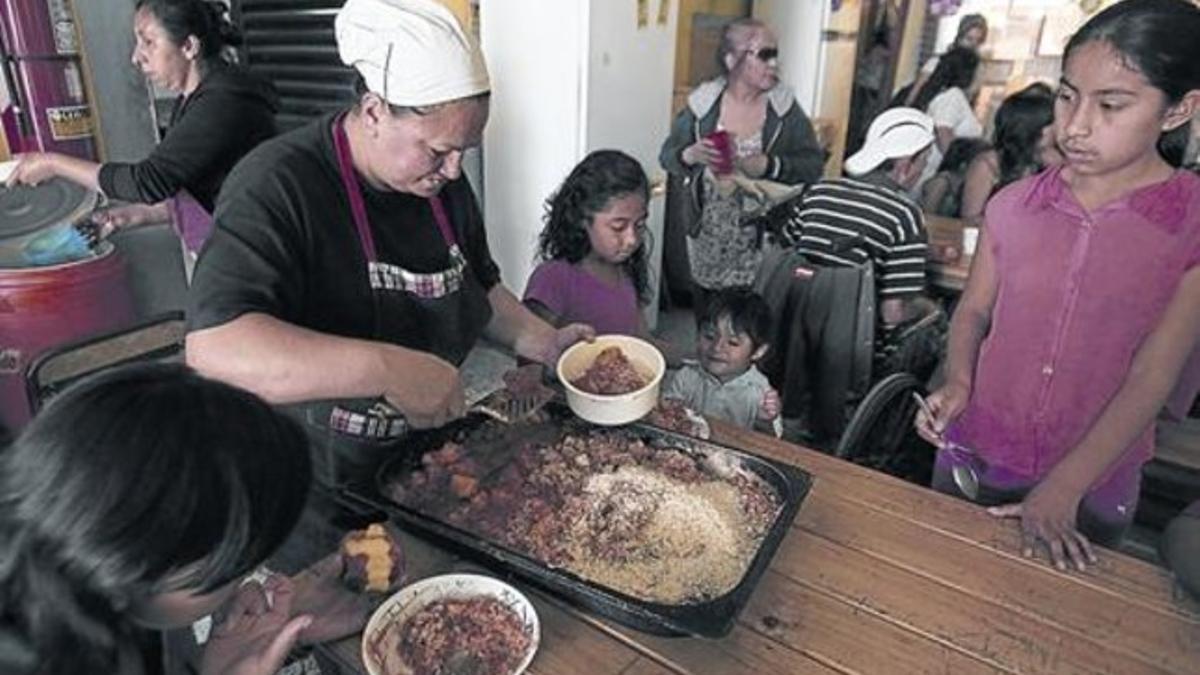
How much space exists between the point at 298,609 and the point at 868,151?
2296mm

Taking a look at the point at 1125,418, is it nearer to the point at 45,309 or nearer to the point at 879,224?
the point at 879,224

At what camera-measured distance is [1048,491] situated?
1265mm

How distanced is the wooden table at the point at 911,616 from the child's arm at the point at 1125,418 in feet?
0.21

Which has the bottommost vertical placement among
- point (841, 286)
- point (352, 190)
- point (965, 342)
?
point (841, 286)

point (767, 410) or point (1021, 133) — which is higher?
point (1021, 133)

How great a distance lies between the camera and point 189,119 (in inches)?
82.9

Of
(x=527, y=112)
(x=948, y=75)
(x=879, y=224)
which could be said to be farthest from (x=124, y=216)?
(x=948, y=75)

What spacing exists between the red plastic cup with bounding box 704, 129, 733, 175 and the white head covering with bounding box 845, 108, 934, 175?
0.57 metres

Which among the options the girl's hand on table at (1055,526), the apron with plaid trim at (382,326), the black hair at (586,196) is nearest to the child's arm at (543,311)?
the black hair at (586,196)

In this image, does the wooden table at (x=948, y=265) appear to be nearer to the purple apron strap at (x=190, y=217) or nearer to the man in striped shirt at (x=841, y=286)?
the man in striped shirt at (x=841, y=286)

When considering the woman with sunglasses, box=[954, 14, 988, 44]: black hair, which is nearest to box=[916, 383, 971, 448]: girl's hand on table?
the woman with sunglasses

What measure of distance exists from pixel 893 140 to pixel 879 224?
0.38m

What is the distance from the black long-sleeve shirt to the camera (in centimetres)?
208

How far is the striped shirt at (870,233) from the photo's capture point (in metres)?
2.38
